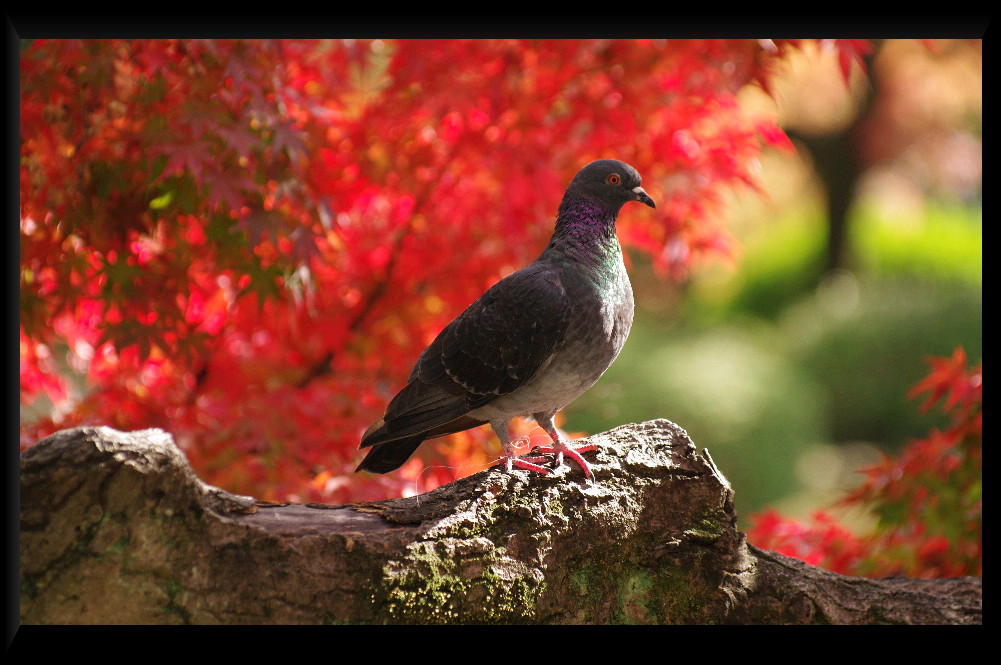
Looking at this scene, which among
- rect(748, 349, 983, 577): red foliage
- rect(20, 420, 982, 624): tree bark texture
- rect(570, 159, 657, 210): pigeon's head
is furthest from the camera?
rect(748, 349, 983, 577): red foliage

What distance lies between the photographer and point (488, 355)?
3047 millimetres

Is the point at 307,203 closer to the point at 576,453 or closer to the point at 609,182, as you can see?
the point at 609,182

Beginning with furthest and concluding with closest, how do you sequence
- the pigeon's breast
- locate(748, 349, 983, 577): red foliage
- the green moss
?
1. locate(748, 349, 983, 577): red foliage
2. the pigeon's breast
3. the green moss

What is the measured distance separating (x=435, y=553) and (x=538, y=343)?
81 centimetres

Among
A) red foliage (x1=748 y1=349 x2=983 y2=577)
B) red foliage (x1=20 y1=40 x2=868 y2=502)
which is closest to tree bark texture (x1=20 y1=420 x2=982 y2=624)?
red foliage (x1=748 y1=349 x2=983 y2=577)

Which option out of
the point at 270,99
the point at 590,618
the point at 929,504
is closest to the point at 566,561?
the point at 590,618

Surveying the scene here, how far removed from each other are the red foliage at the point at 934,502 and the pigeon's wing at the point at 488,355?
2.07 meters

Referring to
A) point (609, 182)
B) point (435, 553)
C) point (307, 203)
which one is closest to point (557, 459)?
point (435, 553)

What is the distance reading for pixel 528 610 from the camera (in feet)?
9.35

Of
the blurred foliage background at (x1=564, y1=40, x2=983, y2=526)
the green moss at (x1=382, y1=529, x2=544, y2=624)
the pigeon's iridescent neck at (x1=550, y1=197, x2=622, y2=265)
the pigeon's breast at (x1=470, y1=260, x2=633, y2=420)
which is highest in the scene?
the blurred foliage background at (x1=564, y1=40, x2=983, y2=526)

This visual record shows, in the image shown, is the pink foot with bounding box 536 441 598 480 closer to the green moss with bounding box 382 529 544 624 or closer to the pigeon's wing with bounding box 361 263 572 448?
the pigeon's wing with bounding box 361 263 572 448

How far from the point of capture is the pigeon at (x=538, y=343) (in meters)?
3.00

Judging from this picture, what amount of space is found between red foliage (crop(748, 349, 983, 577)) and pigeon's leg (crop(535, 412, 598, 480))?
170 cm

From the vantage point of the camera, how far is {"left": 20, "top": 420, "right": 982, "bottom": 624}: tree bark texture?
2467 mm
